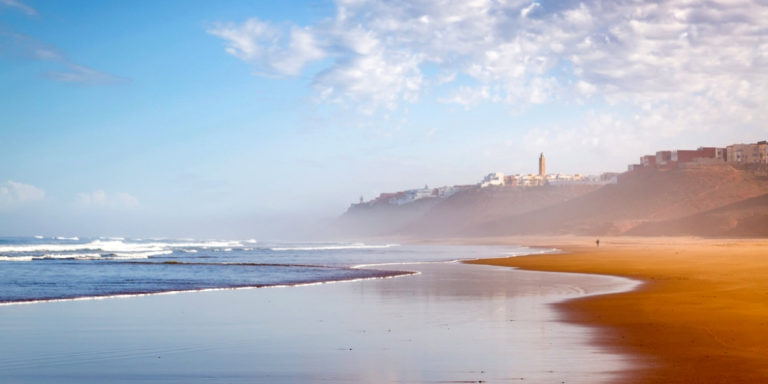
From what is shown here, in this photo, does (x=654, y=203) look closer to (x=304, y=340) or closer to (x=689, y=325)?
(x=689, y=325)

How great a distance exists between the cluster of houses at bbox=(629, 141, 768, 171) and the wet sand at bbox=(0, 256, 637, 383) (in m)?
138

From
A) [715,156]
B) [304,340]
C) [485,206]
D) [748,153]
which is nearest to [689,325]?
[304,340]

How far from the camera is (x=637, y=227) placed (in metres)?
106

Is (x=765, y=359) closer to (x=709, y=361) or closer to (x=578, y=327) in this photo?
(x=709, y=361)

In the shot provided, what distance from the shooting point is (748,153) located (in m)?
145

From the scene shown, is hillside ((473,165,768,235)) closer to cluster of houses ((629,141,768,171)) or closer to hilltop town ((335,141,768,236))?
hilltop town ((335,141,768,236))

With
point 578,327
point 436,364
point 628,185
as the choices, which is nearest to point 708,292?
point 578,327

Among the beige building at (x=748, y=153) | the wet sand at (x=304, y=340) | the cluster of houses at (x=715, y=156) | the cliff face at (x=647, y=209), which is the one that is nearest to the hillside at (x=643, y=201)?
Answer: the cliff face at (x=647, y=209)

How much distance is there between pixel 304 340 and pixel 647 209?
119131mm

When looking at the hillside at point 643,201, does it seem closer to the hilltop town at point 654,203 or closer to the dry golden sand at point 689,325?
the hilltop town at point 654,203

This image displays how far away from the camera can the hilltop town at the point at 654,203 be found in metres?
104

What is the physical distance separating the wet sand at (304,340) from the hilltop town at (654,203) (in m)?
85.9

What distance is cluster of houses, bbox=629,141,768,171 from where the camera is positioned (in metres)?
143

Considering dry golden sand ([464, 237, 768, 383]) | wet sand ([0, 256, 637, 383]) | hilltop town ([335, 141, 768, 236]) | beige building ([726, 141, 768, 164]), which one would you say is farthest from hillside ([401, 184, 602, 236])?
wet sand ([0, 256, 637, 383])
